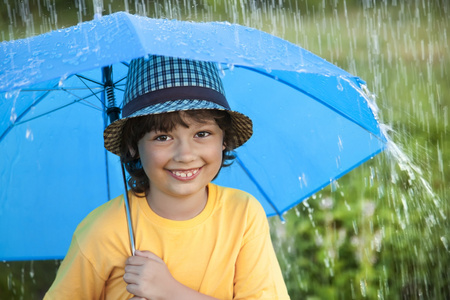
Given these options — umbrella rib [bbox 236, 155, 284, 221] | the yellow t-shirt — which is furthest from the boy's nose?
umbrella rib [bbox 236, 155, 284, 221]

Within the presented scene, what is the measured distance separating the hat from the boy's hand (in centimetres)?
50

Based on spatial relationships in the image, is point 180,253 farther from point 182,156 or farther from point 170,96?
point 170,96

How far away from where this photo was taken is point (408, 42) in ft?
22.2

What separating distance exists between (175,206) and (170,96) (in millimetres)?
442

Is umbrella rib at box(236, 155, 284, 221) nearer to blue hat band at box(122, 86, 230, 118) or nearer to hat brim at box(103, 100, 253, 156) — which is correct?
hat brim at box(103, 100, 253, 156)

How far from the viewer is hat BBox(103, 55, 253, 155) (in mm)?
2125

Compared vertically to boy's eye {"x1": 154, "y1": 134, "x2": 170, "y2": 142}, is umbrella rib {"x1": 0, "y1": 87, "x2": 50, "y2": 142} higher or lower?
higher

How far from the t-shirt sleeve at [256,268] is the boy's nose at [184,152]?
14.4 inches

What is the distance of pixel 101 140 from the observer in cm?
283

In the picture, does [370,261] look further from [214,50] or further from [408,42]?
[408,42]

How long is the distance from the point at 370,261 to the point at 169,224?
2.07 meters

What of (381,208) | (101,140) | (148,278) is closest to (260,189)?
(101,140)

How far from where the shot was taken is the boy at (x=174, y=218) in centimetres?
218

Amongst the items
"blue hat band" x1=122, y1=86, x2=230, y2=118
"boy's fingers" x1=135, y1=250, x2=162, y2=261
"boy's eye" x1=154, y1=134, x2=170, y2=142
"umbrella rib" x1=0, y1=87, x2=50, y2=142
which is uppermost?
"blue hat band" x1=122, y1=86, x2=230, y2=118
